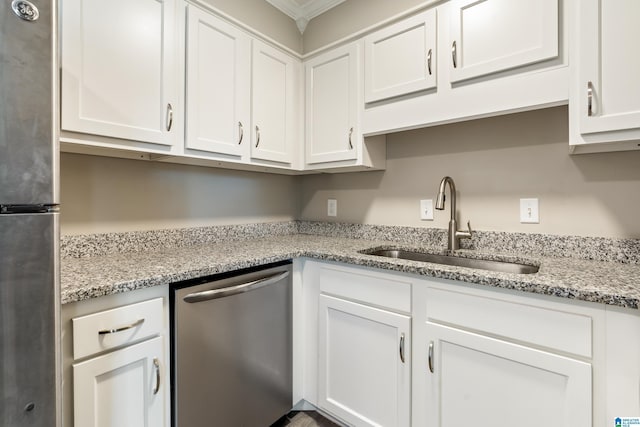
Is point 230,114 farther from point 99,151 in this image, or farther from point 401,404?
point 401,404

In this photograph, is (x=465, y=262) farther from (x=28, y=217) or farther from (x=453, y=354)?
(x=28, y=217)

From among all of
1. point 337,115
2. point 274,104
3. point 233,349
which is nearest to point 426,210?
point 337,115

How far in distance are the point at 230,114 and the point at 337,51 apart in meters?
0.76

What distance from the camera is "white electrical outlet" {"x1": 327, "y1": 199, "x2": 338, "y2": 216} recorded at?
2255mm

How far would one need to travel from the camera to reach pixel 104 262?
1.28 meters

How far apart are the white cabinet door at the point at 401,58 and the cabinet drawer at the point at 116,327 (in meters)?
1.45

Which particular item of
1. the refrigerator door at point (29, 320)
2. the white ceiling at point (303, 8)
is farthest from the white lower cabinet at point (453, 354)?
the white ceiling at point (303, 8)

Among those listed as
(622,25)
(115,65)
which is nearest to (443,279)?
(622,25)

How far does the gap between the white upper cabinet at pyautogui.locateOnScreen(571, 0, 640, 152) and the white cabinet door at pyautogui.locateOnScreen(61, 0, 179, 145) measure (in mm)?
1634

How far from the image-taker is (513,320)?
1.02m

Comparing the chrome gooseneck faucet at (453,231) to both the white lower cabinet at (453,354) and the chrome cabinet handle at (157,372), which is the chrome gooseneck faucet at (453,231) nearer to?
the white lower cabinet at (453,354)

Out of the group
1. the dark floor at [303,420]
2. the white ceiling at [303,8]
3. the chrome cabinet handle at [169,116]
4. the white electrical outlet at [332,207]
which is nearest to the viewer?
the chrome cabinet handle at [169,116]

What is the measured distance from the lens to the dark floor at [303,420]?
1569 mm

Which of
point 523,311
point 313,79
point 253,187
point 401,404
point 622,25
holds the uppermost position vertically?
point 313,79
